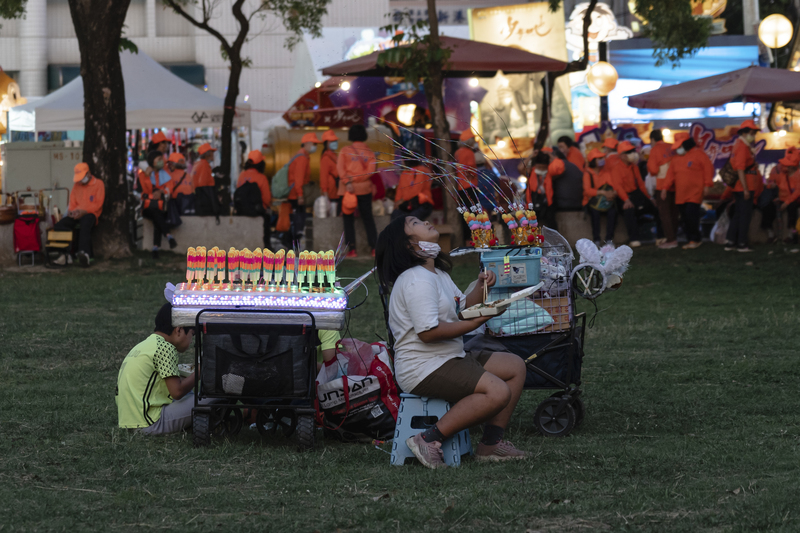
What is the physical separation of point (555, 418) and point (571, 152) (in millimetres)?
10963

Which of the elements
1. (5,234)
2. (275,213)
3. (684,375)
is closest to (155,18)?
(275,213)

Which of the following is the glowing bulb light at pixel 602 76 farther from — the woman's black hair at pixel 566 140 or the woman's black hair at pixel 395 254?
the woman's black hair at pixel 395 254

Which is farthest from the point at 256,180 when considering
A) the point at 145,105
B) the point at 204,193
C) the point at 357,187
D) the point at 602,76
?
the point at 602,76

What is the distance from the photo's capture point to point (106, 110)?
571 inches

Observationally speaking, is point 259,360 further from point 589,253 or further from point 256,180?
point 256,180

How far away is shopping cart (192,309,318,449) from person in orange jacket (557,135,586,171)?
11.2 metres

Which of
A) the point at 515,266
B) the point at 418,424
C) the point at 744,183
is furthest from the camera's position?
the point at 744,183

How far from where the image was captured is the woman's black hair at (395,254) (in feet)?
16.2

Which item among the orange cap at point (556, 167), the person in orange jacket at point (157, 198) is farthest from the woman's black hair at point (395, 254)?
the person in orange jacket at point (157, 198)

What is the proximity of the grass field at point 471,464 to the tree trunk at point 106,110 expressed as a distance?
6.00 m

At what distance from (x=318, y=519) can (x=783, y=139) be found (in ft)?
54.4

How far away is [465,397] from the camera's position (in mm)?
4875

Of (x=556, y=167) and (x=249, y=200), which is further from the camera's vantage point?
(x=249, y=200)

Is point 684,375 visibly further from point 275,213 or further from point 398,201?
Result: point 275,213
